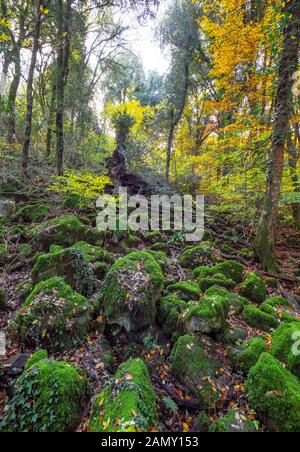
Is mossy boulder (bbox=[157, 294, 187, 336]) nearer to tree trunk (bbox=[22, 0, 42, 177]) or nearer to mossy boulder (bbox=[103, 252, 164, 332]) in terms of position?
mossy boulder (bbox=[103, 252, 164, 332])

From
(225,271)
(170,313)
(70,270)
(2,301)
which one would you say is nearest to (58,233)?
(70,270)

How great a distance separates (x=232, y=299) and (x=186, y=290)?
2.95 ft

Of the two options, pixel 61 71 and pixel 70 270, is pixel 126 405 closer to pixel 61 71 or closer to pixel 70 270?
pixel 70 270

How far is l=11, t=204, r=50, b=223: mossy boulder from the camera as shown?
7.28 metres

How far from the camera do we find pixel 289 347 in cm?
316

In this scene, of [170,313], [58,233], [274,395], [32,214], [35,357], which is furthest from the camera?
[32,214]

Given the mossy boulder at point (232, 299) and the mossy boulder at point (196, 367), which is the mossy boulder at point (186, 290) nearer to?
the mossy boulder at point (232, 299)

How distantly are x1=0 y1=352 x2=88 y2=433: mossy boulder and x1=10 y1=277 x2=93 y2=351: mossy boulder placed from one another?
785mm

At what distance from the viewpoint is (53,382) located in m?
2.51

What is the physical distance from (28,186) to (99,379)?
637 centimetres

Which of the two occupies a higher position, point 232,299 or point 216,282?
point 216,282

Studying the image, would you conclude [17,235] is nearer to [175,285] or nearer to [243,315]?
[175,285]

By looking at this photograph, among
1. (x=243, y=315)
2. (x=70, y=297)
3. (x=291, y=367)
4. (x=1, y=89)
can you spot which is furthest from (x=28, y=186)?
(x=1, y=89)

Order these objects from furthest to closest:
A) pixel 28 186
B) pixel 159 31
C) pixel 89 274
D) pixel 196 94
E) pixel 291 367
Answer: pixel 196 94 → pixel 159 31 → pixel 28 186 → pixel 89 274 → pixel 291 367
